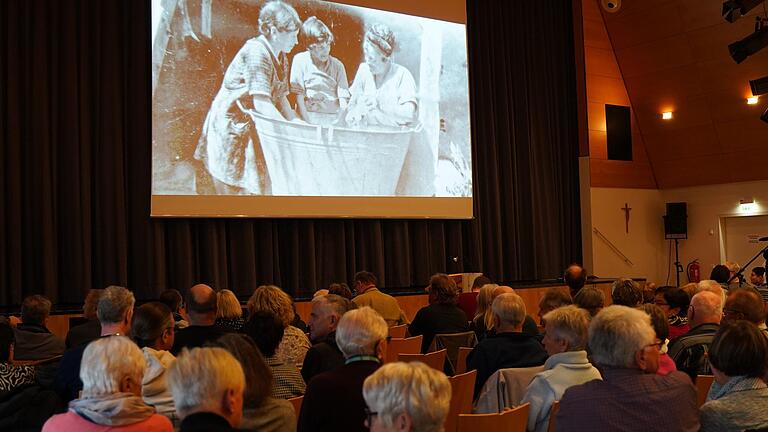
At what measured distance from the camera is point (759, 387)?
8.91 ft

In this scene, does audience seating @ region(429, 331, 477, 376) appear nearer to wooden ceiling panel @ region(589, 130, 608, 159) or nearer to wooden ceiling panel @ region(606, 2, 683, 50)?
wooden ceiling panel @ region(589, 130, 608, 159)

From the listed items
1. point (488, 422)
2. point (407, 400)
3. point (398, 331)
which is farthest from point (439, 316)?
point (407, 400)

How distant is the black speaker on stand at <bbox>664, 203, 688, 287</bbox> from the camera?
13.4 meters

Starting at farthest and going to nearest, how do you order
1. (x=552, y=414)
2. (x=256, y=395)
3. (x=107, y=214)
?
1. (x=107, y=214)
2. (x=552, y=414)
3. (x=256, y=395)

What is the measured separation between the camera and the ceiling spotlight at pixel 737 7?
8.77m

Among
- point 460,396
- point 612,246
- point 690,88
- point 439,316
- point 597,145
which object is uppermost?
point 690,88

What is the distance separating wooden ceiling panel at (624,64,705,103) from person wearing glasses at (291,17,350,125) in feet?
20.0

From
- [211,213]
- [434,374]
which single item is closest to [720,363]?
[434,374]

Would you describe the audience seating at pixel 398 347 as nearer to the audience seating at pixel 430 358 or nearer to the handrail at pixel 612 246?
the audience seating at pixel 430 358

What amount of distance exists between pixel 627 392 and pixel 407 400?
1.00m

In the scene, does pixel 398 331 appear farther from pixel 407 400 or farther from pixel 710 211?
pixel 710 211

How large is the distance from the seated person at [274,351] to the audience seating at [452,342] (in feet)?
6.39

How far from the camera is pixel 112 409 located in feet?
7.78

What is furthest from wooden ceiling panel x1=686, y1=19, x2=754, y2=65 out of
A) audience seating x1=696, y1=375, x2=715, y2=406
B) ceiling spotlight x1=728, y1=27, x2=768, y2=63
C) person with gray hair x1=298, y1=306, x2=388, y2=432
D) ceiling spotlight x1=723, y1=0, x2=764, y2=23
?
person with gray hair x1=298, y1=306, x2=388, y2=432
